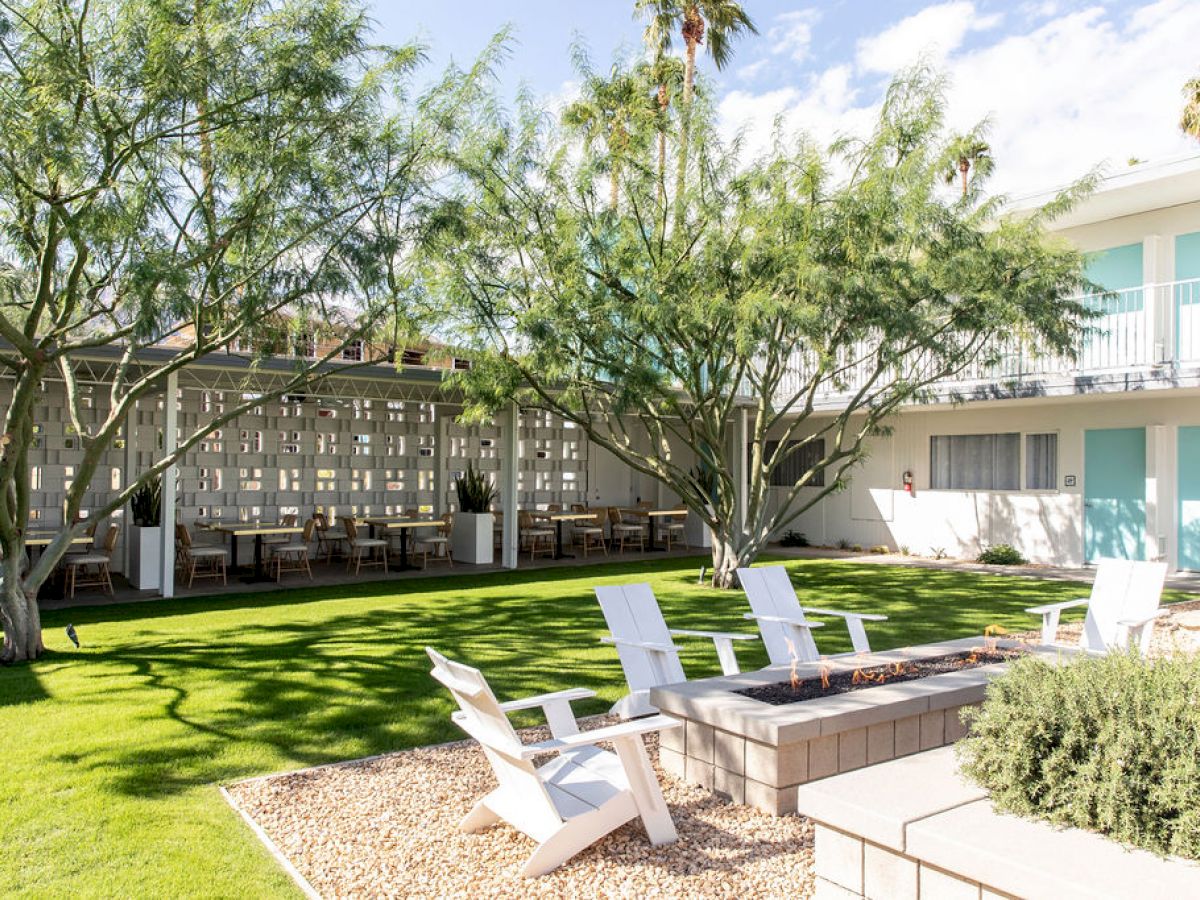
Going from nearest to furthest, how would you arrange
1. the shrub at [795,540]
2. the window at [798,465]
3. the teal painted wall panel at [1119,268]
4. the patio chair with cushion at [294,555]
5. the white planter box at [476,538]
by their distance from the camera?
the patio chair with cushion at [294,555] < the teal painted wall panel at [1119,268] < the white planter box at [476,538] < the shrub at [795,540] < the window at [798,465]

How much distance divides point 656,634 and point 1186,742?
11.7ft

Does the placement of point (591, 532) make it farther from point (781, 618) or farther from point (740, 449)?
point (781, 618)

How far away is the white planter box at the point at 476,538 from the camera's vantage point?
586 inches

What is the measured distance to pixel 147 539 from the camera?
11734 millimetres

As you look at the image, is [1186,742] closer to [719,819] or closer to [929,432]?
[719,819]

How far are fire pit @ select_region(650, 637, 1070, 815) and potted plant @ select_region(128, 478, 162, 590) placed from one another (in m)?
9.13

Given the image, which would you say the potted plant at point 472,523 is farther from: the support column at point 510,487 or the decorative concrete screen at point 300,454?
the decorative concrete screen at point 300,454

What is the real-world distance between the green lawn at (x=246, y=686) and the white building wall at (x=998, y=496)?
110 inches

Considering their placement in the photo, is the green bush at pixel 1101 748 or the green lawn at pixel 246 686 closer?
the green bush at pixel 1101 748

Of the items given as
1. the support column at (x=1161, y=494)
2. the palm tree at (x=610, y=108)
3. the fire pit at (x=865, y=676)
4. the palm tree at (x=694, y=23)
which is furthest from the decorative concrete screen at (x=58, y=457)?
the support column at (x=1161, y=494)

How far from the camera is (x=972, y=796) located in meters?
2.99

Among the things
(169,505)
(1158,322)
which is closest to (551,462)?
(169,505)

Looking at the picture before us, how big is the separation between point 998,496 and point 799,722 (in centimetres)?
1315

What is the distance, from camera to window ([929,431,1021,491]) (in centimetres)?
1577
